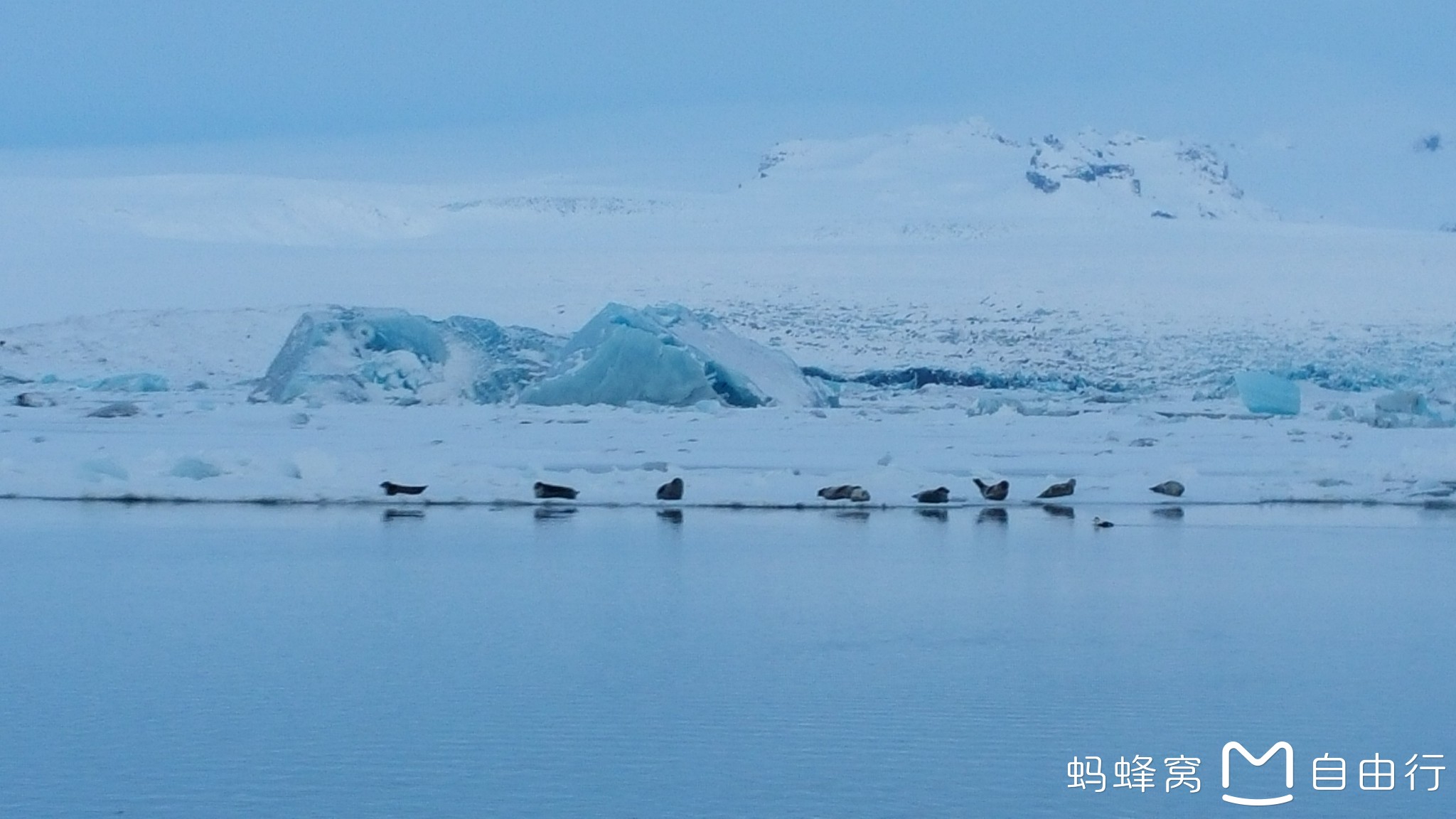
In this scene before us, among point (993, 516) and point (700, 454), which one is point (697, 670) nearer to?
point (993, 516)

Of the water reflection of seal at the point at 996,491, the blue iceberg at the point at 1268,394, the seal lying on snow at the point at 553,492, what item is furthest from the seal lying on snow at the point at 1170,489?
the blue iceberg at the point at 1268,394

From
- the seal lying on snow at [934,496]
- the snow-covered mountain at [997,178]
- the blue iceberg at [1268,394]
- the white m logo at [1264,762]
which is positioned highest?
the snow-covered mountain at [997,178]

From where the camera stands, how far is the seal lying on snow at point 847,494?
8.55 m

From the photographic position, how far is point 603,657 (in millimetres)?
4484

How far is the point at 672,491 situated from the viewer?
8562mm

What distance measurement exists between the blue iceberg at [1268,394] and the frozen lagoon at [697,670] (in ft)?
27.9

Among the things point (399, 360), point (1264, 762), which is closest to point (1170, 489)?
point (1264, 762)

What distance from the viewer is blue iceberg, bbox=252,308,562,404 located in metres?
15.7

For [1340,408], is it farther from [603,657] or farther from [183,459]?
[603,657]

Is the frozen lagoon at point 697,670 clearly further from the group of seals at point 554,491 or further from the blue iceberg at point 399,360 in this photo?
the blue iceberg at point 399,360

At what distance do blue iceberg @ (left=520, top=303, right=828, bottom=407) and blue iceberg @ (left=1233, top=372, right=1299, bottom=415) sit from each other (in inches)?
152

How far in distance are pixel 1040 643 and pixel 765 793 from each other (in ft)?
5.40

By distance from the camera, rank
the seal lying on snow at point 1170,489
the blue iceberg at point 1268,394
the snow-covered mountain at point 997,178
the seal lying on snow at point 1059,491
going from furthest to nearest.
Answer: the snow-covered mountain at point 997,178 < the blue iceberg at point 1268,394 < the seal lying on snow at point 1170,489 < the seal lying on snow at point 1059,491

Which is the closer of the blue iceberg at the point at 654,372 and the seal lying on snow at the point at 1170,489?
the seal lying on snow at the point at 1170,489
